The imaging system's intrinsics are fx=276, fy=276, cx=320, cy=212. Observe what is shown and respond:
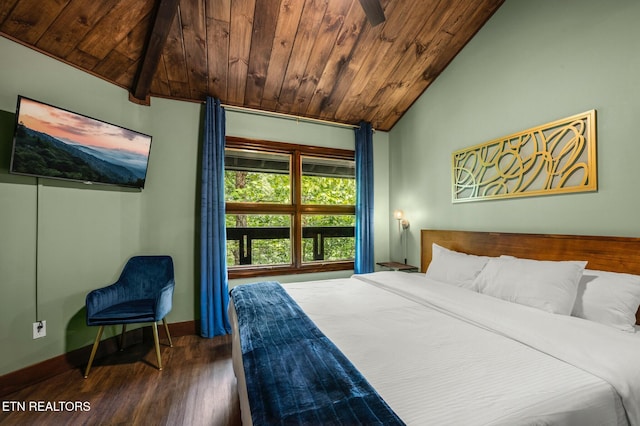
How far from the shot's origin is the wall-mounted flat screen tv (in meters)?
1.98

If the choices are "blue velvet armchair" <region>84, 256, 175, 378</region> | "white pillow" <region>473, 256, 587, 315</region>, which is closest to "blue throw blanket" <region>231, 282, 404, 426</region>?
"blue velvet armchair" <region>84, 256, 175, 378</region>

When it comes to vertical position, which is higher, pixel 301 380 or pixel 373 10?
pixel 373 10

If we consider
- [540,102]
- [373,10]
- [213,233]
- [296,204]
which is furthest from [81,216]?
[540,102]

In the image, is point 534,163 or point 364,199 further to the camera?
point 364,199

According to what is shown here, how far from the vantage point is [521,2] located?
246 cm

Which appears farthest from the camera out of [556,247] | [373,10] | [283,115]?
[283,115]

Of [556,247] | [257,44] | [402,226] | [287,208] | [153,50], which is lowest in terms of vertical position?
[556,247]

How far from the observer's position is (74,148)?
228cm

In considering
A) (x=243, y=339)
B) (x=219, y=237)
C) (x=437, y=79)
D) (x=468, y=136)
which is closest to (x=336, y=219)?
(x=219, y=237)

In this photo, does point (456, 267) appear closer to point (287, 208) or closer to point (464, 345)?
point (464, 345)

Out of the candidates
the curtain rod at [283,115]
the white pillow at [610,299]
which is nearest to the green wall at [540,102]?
the white pillow at [610,299]

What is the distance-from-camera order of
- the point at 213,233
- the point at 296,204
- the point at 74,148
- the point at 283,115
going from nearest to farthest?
the point at 74,148 < the point at 213,233 < the point at 283,115 < the point at 296,204

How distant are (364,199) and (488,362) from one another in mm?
2831

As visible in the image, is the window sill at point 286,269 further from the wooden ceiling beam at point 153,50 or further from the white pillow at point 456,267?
the wooden ceiling beam at point 153,50
